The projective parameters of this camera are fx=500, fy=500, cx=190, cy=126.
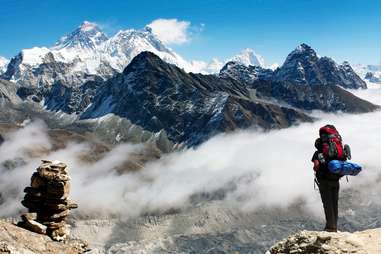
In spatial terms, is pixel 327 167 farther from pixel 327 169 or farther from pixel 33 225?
pixel 33 225

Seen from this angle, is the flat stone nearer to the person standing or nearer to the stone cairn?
the stone cairn

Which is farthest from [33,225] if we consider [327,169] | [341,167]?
[341,167]

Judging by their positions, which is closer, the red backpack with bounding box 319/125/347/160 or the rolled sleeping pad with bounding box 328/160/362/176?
the rolled sleeping pad with bounding box 328/160/362/176

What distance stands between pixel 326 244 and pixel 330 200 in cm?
605

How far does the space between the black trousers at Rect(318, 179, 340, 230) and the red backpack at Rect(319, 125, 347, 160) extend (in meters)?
1.47

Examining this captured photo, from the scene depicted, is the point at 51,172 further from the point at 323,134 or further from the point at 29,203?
the point at 323,134

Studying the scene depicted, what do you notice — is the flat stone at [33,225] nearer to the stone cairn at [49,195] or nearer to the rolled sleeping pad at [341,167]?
the stone cairn at [49,195]

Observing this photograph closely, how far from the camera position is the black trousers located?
25094 millimetres

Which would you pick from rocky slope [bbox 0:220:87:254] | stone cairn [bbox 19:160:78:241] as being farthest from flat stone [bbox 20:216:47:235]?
stone cairn [bbox 19:160:78:241]

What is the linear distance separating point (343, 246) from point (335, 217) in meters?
6.35

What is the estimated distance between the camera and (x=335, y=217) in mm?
25188

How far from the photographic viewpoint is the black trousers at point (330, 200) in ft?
82.3

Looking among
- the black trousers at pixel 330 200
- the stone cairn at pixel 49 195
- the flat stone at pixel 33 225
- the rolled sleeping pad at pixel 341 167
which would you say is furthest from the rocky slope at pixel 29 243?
the rolled sleeping pad at pixel 341 167

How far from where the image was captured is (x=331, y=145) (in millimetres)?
24516
